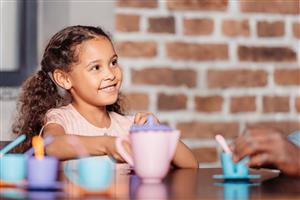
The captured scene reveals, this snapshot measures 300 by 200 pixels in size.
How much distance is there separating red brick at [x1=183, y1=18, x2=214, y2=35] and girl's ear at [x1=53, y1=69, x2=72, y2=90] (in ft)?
2.14

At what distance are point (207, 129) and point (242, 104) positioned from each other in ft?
0.49

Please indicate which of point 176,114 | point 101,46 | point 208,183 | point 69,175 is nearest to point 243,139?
point 208,183

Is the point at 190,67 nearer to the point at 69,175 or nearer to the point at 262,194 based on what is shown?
the point at 69,175

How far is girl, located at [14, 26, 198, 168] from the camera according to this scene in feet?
6.81

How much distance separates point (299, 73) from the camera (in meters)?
2.86

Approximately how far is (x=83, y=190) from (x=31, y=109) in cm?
96

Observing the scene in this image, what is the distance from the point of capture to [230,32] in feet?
9.13

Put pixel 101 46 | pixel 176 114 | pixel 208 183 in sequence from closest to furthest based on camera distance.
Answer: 1. pixel 208 183
2. pixel 101 46
3. pixel 176 114

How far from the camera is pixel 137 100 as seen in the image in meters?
2.66

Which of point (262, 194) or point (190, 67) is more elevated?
point (190, 67)

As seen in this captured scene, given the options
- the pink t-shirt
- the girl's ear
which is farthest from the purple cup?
the girl's ear

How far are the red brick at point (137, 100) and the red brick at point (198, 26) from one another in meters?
0.26

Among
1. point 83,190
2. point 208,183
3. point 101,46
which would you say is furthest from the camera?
point 101,46

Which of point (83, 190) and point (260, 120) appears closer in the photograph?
point (83, 190)
